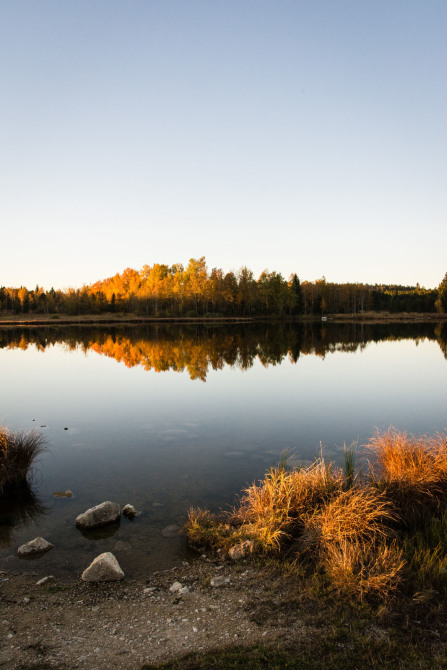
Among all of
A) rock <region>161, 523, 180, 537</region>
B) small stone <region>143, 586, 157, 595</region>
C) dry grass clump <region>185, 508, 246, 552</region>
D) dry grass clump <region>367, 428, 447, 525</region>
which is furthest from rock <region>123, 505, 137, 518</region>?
dry grass clump <region>367, 428, 447, 525</region>

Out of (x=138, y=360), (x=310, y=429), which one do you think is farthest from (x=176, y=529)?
(x=138, y=360)

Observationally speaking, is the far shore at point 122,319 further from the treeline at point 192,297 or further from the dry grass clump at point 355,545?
the dry grass clump at point 355,545

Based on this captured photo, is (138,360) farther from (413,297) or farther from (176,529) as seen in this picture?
(413,297)

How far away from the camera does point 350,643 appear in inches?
171

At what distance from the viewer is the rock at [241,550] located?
20.9ft

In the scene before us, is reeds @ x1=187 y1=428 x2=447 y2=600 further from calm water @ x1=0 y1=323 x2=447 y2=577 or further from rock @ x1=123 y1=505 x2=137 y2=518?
calm water @ x1=0 y1=323 x2=447 y2=577

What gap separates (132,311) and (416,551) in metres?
113

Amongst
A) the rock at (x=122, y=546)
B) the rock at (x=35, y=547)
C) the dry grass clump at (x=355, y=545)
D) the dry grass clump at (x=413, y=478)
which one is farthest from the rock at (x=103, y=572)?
the dry grass clump at (x=413, y=478)

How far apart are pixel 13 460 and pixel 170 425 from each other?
602cm

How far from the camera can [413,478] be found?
748 centimetres

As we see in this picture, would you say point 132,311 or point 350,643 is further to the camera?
point 132,311

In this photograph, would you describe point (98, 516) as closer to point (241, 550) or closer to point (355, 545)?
point (241, 550)

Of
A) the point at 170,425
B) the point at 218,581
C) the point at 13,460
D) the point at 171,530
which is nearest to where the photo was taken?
the point at 218,581

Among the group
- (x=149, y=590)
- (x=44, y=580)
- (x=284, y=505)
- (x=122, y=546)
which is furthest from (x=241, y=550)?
(x=44, y=580)
